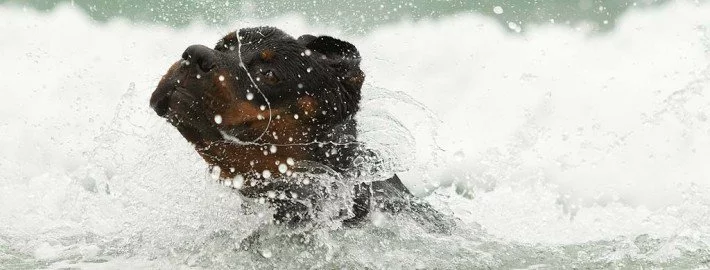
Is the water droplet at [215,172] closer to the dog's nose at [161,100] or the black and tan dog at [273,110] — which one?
the black and tan dog at [273,110]

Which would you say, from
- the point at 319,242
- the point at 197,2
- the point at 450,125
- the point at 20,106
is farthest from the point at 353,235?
the point at 20,106

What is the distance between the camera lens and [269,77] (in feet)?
15.4

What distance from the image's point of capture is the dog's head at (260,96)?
14.3ft

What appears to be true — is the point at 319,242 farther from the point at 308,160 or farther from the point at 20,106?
the point at 20,106

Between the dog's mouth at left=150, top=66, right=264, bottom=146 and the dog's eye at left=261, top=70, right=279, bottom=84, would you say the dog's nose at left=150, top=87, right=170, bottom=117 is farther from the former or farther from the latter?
the dog's eye at left=261, top=70, right=279, bottom=84

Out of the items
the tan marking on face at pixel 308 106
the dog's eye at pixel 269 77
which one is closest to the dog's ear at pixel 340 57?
the tan marking on face at pixel 308 106

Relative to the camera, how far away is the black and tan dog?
4.36m

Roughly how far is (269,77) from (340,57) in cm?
69

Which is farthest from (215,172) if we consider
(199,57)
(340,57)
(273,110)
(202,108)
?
(340,57)

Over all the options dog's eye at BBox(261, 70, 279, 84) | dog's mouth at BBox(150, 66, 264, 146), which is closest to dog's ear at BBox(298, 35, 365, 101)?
dog's eye at BBox(261, 70, 279, 84)

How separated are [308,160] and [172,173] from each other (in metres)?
1.07

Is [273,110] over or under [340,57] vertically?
under

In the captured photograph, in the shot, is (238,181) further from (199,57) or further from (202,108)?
(199,57)

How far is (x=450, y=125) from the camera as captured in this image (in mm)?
11938
